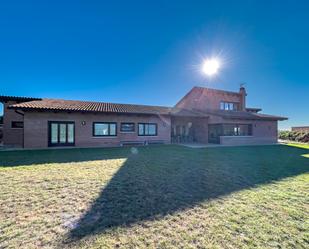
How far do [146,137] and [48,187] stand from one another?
12798 millimetres

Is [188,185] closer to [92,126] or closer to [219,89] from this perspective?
[92,126]

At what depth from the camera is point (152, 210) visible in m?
3.85

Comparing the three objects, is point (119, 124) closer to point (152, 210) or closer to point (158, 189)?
point (158, 189)

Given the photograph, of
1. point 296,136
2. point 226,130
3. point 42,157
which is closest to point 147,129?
point 226,130

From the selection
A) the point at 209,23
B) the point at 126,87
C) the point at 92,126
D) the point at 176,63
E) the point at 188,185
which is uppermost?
the point at 209,23

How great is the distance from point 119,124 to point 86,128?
3.05m

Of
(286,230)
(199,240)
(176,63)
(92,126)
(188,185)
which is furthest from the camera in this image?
(176,63)

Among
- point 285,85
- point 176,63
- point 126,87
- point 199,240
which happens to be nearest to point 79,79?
point 126,87

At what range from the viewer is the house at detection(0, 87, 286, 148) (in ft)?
45.8

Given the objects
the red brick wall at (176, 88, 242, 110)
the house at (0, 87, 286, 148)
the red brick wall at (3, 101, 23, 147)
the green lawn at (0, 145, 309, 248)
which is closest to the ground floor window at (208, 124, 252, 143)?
the house at (0, 87, 286, 148)

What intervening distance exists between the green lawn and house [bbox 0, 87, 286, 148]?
8.39 meters

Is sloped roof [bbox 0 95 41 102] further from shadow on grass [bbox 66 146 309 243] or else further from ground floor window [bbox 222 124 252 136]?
ground floor window [bbox 222 124 252 136]

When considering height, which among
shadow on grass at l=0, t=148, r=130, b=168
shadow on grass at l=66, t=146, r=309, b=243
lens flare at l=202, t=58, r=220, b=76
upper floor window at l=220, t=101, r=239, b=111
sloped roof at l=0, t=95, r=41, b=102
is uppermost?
lens flare at l=202, t=58, r=220, b=76

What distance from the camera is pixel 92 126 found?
15.6m
